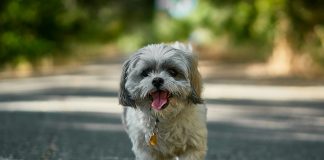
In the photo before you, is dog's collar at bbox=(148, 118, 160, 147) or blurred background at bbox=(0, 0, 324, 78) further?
blurred background at bbox=(0, 0, 324, 78)

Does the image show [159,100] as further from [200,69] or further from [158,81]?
[200,69]

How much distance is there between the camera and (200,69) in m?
15.6

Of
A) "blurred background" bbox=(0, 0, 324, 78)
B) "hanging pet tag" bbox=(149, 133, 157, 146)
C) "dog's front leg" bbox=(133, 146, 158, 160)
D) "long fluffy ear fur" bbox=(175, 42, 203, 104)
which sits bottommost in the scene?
"blurred background" bbox=(0, 0, 324, 78)

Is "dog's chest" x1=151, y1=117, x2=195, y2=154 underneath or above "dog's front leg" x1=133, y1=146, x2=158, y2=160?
above

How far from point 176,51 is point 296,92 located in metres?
13.3

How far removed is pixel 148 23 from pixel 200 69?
2616 centimetres

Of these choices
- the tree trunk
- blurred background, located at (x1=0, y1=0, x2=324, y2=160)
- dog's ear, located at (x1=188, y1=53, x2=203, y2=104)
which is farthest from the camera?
the tree trunk

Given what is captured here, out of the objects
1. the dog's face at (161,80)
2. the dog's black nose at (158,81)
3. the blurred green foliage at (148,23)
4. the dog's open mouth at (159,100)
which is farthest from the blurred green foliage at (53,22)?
the dog's black nose at (158,81)

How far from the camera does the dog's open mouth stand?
6602mm

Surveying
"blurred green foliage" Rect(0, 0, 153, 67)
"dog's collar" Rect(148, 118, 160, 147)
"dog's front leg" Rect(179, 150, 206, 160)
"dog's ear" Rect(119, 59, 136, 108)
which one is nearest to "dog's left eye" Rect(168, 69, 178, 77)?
"dog's ear" Rect(119, 59, 136, 108)

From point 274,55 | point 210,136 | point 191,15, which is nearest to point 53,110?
point 210,136

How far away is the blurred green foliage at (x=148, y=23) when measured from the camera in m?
24.2

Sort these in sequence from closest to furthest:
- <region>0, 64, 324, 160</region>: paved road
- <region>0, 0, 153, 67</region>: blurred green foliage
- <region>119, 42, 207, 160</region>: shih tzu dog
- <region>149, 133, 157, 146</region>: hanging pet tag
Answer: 1. <region>119, 42, 207, 160</region>: shih tzu dog
2. <region>149, 133, 157, 146</region>: hanging pet tag
3. <region>0, 64, 324, 160</region>: paved road
4. <region>0, 0, 153, 67</region>: blurred green foliage

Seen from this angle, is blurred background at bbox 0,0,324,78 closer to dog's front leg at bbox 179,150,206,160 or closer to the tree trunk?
the tree trunk
